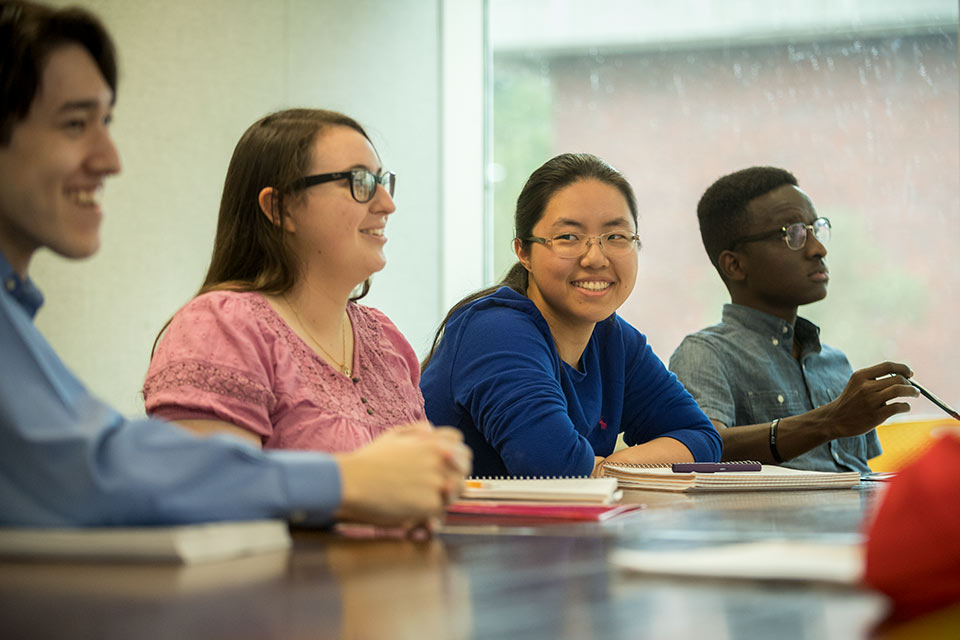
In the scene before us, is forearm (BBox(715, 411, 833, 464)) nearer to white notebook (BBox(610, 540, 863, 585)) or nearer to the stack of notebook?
the stack of notebook

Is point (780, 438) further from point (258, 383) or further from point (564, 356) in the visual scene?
point (258, 383)

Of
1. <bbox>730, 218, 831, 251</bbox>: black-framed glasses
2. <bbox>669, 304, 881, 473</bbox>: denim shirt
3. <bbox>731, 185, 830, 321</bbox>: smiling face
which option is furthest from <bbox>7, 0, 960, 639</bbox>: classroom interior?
<bbox>730, 218, 831, 251</bbox>: black-framed glasses

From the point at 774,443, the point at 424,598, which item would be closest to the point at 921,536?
the point at 424,598

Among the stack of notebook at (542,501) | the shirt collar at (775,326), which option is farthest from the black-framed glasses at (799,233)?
the stack of notebook at (542,501)

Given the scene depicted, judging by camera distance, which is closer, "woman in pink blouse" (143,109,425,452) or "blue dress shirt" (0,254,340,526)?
"blue dress shirt" (0,254,340,526)

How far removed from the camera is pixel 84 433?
2.88 ft

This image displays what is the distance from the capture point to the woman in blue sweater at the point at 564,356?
197 cm

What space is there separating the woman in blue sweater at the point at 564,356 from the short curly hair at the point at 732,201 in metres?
0.71

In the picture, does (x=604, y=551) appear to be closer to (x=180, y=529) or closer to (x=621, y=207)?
(x=180, y=529)

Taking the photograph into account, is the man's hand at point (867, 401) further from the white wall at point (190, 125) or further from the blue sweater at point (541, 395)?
the white wall at point (190, 125)

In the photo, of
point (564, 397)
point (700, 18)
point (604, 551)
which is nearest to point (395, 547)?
point (604, 551)

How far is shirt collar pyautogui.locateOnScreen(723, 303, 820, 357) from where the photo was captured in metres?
2.85

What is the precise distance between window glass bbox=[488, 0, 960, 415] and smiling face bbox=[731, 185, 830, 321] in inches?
57.5

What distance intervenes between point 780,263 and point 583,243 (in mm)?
867
